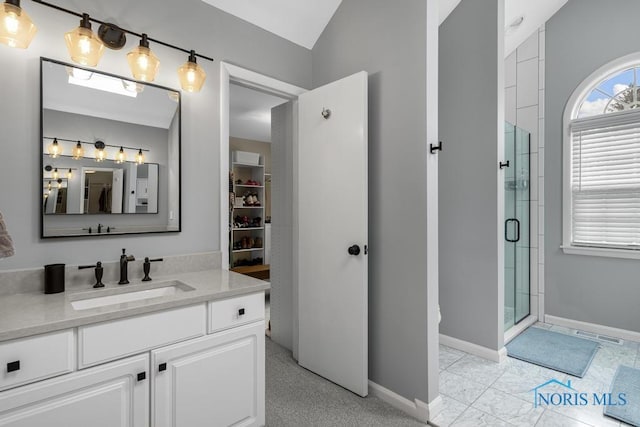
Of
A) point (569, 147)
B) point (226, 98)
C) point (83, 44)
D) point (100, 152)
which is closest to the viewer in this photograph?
point (83, 44)

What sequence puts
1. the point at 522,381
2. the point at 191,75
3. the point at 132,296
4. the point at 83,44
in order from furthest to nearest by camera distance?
the point at 522,381, the point at 191,75, the point at 132,296, the point at 83,44

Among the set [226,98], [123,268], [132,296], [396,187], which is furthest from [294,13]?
[132,296]

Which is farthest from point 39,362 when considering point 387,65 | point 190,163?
point 387,65

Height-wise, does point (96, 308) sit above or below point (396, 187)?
below

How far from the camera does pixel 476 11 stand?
2.62 metres

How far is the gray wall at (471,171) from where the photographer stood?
2.57 metres

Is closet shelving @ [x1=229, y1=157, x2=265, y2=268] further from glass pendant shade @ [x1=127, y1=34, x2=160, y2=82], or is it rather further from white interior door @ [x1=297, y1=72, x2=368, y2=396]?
glass pendant shade @ [x1=127, y1=34, x2=160, y2=82]

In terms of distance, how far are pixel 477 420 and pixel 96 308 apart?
2.07 m

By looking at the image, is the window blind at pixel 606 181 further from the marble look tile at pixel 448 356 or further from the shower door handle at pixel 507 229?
the marble look tile at pixel 448 356

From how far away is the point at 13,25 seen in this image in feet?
4.35

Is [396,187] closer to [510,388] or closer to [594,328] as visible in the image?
[510,388]

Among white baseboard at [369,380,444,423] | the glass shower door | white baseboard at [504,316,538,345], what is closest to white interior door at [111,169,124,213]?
white baseboard at [369,380,444,423]

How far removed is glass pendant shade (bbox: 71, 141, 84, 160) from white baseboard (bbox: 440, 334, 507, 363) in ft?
9.86

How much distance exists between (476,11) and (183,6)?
222cm
